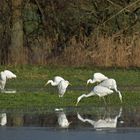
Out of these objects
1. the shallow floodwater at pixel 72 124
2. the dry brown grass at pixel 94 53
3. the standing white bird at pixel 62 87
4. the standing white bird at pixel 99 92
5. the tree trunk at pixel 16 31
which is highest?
the tree trunk at pixel 16 31

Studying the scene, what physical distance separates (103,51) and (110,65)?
0.58 meters

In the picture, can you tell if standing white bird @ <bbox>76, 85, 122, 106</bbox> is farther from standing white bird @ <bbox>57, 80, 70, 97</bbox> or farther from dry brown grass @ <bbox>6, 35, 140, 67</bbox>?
dry brown grass @ <bbox>6, 35, 140, 67</bbox>

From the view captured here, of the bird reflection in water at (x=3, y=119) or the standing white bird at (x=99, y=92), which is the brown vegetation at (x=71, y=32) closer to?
the standing white bird at (x=99, y=92)

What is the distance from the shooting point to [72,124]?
1622cm

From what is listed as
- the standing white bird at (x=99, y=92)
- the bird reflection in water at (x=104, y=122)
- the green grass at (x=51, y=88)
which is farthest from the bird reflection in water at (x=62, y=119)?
the standing white bird at (x=99, y=92)

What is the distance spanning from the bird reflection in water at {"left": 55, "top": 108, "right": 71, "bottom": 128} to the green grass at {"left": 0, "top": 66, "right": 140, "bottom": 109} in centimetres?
81

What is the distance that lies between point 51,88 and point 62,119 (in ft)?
23.9

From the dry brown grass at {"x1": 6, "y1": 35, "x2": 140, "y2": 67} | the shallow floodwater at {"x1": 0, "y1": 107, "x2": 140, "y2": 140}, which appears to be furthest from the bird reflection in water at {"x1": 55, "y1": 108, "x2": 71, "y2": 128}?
the dry brown grass at {"x1": 6, "y1": 35, "x2": 140, "y2": 67}

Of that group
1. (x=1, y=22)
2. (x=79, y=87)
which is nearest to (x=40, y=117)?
(x=79, y=87)

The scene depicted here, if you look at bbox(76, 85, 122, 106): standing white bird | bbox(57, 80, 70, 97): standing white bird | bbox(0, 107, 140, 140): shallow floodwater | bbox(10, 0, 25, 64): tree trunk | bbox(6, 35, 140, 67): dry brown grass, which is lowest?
bbox(0, 107, 140, 140): shallow floodwater

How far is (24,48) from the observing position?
33.2m

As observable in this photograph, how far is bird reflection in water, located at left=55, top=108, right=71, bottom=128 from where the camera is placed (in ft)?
52.8

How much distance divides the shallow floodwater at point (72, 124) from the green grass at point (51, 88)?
3.22ft

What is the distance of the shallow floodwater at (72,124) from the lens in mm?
14610
